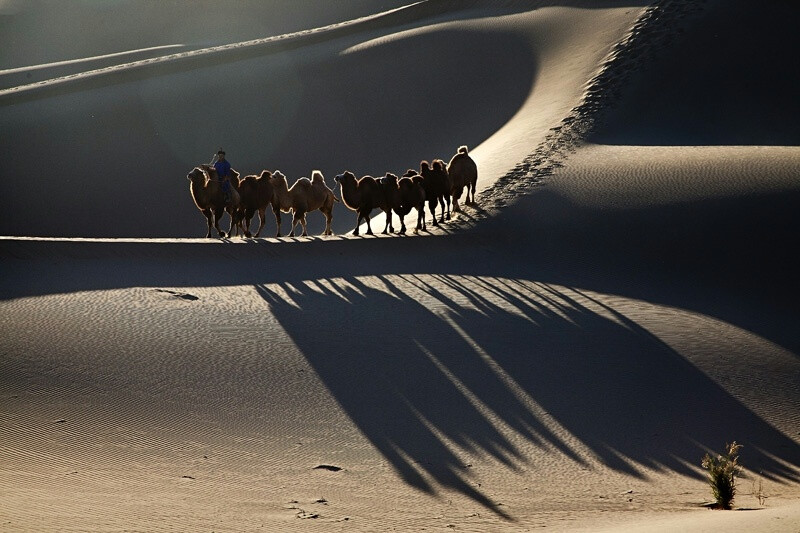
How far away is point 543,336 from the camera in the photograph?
1424 cm

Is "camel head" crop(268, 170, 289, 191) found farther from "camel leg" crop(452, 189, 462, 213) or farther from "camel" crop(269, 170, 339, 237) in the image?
"camel leg" crop(452, 189, 462, 213)

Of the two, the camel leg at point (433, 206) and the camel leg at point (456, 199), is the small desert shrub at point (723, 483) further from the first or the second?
the camel leg at point (456, 199)

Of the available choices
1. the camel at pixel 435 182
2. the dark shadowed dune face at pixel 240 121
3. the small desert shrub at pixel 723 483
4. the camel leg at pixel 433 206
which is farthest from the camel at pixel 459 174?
the small desert shrub at pixel 723 483

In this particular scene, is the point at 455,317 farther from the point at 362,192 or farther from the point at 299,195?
the point at 299,195

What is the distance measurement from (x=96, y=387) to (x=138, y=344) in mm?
1691

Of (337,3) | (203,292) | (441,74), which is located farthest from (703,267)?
(337,3)

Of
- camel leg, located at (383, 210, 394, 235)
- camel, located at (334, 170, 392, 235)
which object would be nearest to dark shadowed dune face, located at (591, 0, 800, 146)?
camel leg, located at (383, 210, 394, 235)

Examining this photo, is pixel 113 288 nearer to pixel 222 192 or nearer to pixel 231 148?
pixel 222 192

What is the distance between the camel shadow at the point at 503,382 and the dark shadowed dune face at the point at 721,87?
35.8 feet

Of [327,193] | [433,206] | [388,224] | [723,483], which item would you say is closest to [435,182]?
[433,206]

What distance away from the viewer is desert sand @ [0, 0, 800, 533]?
9.25m

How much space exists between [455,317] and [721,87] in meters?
17.4

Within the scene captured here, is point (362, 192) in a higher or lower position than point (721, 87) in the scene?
lower

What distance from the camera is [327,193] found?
2103 centimetres
